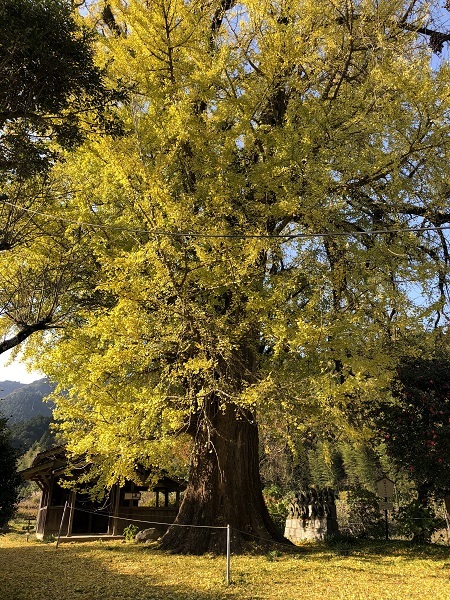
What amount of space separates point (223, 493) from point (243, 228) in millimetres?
5868

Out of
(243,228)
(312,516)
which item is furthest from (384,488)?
(243,228)

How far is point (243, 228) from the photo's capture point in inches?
310

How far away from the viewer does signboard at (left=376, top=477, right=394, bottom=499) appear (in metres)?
12.2

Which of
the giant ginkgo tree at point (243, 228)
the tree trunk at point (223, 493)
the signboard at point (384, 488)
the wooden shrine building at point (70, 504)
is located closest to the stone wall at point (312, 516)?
the signboard at point (384, 488)

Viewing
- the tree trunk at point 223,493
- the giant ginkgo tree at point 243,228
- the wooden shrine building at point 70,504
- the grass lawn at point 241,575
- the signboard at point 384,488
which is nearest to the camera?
the grass lawn at point 241,575

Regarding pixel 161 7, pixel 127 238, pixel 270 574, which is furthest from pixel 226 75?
pixel 270 574

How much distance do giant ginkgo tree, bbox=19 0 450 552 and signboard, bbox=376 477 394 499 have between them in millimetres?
3601

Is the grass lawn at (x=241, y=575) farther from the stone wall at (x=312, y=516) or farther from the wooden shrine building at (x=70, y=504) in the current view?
the wooden shrine building at (x=70, y=504)

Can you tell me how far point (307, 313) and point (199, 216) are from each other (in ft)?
7.93

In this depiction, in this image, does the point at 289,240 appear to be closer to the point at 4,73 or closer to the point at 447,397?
the point at 447,397

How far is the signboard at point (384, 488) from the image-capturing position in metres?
12.2

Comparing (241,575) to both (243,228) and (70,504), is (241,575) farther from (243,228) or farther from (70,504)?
(70,504)

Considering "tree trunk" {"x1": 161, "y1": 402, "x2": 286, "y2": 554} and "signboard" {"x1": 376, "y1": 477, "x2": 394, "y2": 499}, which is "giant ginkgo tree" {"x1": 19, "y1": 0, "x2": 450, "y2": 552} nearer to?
"tree trunk" {"x1": 161, "y1": 402, "x2": 286, "y2": 554}

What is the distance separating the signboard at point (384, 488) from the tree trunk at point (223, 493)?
11.3 ft
